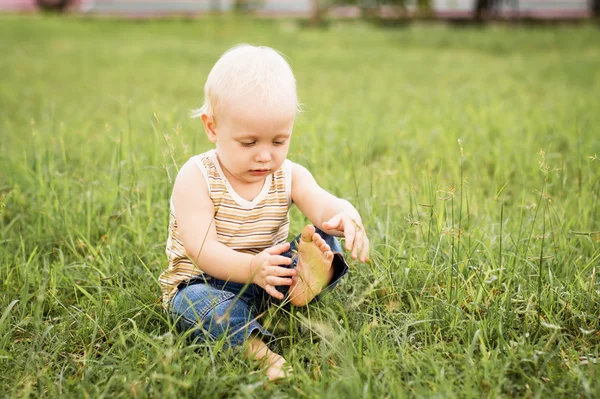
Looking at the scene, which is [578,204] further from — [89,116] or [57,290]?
[89,116]

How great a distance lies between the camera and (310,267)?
72.0 inches

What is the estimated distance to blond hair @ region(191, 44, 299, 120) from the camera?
1.80 metres

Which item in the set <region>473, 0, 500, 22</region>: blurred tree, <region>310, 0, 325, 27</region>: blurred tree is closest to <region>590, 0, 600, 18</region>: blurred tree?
<region>473, 0, 500, 22</region>: blurred tree

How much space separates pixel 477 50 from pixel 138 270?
1095cm

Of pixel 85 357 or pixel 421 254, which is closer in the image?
pixel 85 357

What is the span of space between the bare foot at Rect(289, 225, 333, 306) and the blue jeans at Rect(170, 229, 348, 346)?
0.09m

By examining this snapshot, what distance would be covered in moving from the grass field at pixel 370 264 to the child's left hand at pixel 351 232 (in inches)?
4.9

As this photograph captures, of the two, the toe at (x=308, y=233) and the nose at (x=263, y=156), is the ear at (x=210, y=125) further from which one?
the toe at (x=308, y=233)

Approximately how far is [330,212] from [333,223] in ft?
0.50

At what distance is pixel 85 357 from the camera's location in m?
1.75

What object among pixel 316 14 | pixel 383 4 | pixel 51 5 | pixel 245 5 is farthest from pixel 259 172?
pixel 51 5

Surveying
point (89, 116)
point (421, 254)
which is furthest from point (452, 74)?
point (421, 254)

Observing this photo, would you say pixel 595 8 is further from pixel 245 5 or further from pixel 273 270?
pixel 273 270

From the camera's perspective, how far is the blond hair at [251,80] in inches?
70.8
